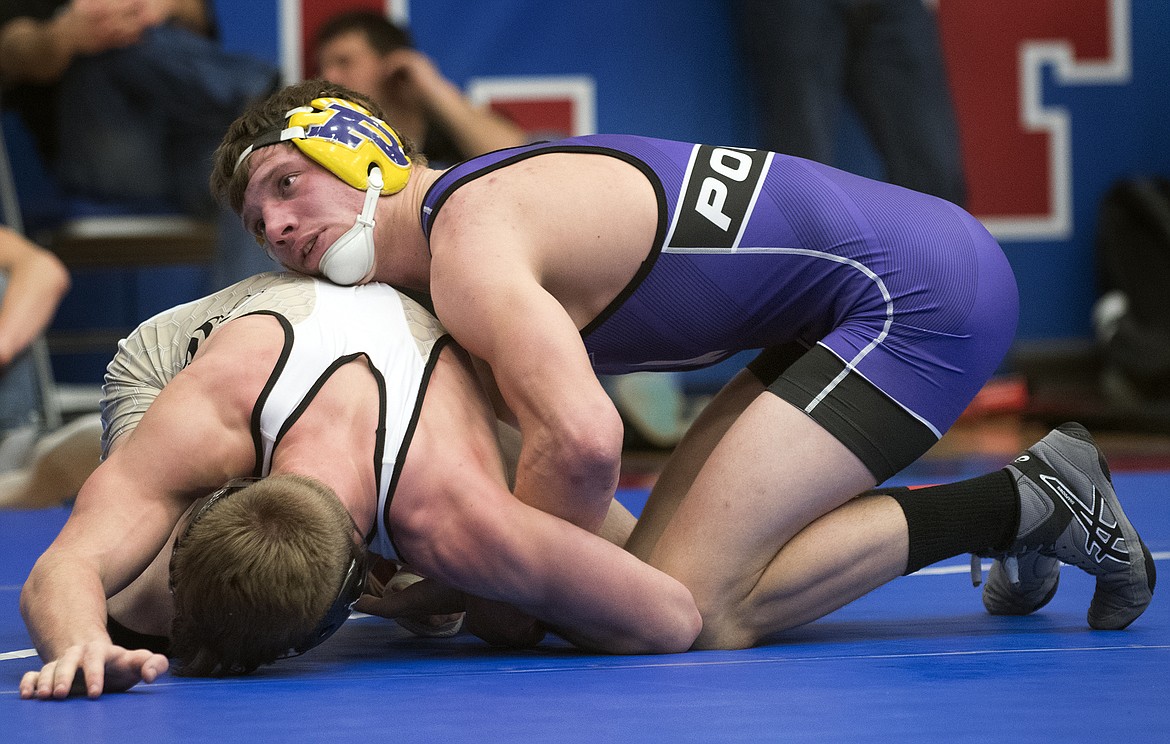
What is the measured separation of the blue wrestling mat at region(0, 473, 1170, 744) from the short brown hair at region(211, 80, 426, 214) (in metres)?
0.81

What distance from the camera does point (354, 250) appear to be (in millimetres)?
2572

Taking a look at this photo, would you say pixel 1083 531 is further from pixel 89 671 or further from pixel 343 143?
pixel 89 671

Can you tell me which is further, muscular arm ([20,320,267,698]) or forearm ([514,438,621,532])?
forearm ([514,438,621,532])

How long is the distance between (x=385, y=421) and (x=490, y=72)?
4.29m

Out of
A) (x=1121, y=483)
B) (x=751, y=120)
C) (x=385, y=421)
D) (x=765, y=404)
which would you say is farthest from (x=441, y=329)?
(x=751, y=120)

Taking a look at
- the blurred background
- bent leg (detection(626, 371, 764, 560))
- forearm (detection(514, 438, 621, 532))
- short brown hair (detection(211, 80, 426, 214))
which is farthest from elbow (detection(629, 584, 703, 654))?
the blurred background

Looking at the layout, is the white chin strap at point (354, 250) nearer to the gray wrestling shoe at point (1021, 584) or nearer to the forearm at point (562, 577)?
the forearm at point (562, 577)

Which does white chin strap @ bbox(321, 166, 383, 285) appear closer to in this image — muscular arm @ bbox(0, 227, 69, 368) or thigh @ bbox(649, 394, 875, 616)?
thigh @ bbox(649, 394, 875, 616)

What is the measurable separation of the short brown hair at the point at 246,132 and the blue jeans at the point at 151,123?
10.3 feet

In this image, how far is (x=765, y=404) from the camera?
2.51 m

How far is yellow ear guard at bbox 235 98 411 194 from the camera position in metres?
2.58

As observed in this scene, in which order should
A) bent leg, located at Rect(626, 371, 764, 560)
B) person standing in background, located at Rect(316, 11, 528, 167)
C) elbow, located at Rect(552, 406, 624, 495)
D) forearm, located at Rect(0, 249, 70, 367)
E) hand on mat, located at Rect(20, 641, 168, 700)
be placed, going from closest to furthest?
hand on mat, located at Rect(20, 641, 168, 700), elbow, located at Rect(552, 406, 624, 495), bent leg, located at Rect(626, 371, 764, 560), forearm, located at Rect(0, 249, 70, 367), person standing in background, located at Rect(316, 11, 528, 167)

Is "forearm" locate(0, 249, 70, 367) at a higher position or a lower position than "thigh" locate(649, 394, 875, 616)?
lower

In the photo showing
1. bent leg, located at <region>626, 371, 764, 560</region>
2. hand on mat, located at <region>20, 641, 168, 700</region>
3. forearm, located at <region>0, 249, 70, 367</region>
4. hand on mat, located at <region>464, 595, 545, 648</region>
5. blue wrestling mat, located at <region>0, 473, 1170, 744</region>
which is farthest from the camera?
forearm, located at <region>0, 249, 70, 367</region>
